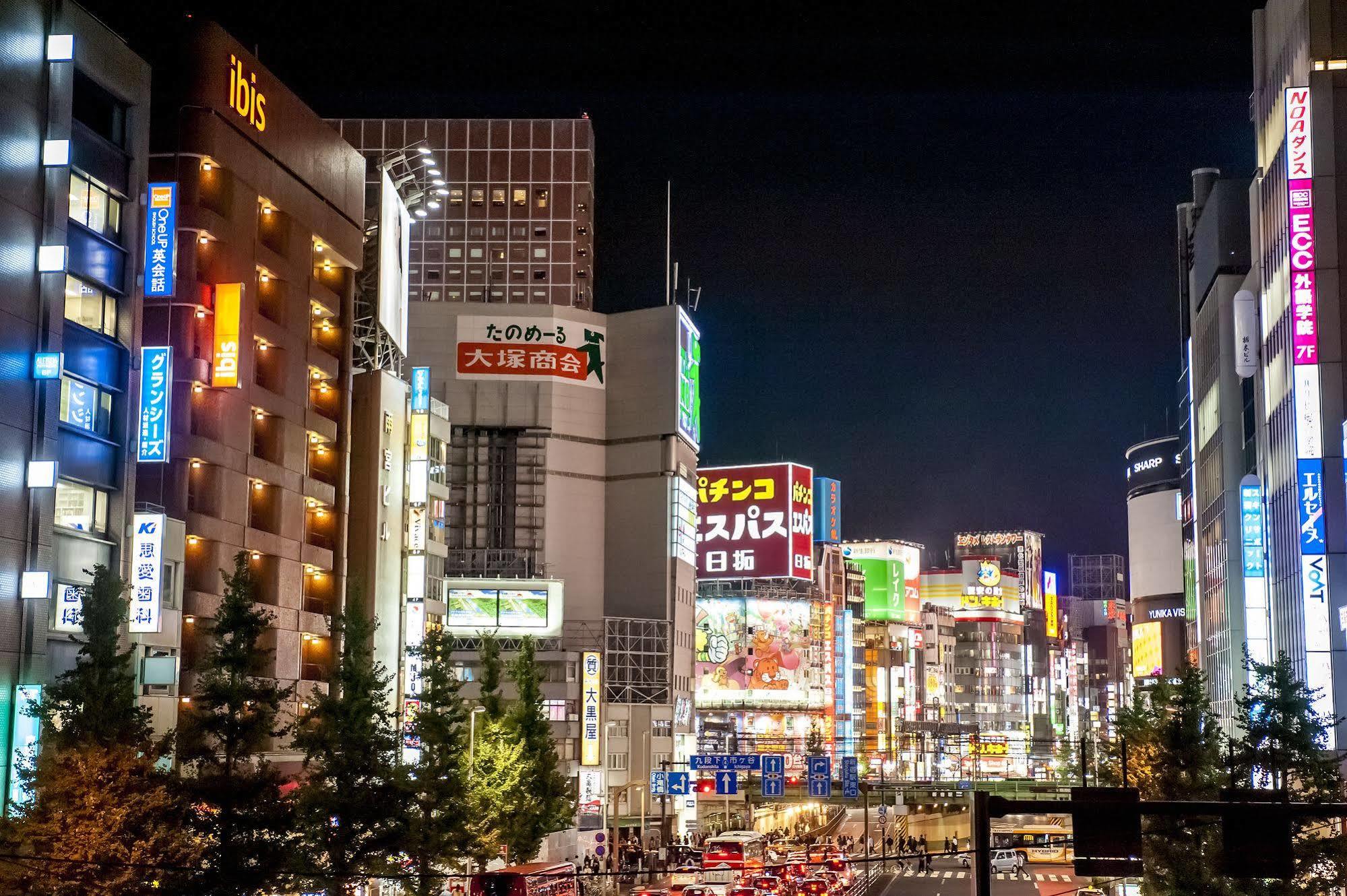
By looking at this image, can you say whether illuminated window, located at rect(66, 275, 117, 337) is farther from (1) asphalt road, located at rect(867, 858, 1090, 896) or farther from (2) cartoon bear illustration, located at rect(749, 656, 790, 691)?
(2) cartoon bear illustration, located at rect(749, 656, 790, 691)

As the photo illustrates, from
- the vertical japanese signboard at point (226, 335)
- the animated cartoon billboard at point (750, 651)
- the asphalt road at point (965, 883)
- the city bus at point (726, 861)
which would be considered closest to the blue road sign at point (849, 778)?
the asphalt road at point (965, 883)

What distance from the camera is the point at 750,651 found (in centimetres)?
15512

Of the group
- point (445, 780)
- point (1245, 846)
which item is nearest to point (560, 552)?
point (445, 780)

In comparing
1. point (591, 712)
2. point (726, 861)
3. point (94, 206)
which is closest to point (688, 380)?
point (591, 712)

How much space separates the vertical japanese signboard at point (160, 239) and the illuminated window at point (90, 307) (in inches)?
76.6

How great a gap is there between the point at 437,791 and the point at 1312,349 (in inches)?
1436

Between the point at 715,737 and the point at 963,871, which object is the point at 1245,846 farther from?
the point at 715,737

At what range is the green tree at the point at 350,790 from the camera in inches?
1533

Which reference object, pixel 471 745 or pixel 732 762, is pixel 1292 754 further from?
pixel 732 762

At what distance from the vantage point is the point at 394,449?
7069cm

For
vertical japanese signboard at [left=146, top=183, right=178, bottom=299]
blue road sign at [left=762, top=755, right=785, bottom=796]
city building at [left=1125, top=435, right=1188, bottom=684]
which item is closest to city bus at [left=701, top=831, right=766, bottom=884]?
blue road sign at [left=762, top=755, right=785, bottom=796]

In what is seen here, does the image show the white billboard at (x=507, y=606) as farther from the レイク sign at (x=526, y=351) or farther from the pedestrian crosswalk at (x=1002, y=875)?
the pedestrian crosswalk at (x=1002, y=875)

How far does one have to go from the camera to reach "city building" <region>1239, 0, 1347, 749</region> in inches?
2343

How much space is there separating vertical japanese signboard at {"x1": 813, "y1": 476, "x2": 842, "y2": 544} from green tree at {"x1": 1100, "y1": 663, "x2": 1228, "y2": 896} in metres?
128
